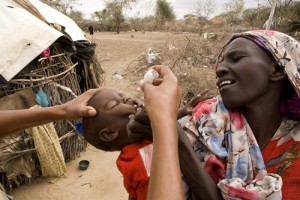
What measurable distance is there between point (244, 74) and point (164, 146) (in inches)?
20.8

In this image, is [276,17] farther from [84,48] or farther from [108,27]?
[84,48]

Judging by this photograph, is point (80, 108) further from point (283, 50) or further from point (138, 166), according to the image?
point (283, 50)

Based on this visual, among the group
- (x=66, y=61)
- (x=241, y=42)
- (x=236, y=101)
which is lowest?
(x=66, y=61)

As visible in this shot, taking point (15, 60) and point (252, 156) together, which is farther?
point (15, 60)

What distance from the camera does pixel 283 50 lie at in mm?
1235

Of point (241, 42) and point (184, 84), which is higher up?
point (241, 42)

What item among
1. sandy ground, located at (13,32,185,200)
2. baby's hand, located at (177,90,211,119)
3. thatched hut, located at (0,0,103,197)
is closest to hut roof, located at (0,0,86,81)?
thatched hut, located at (0,0,103,197)

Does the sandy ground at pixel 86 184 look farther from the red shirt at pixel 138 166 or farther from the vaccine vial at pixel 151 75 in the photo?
the vaccine vial at pixel 151 75

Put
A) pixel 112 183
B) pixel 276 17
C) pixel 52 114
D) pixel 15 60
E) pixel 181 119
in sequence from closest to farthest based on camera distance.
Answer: pixel 181 119 → pixel 52 114 → pixel 15 60 → pixel 112 183 → pixel 276 17

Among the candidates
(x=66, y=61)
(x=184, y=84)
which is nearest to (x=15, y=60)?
(x=66, y=61)

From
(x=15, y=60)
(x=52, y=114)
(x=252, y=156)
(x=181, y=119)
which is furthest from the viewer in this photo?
(x=15, y=60)

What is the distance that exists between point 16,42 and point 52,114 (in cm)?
279

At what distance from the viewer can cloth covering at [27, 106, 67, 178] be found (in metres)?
4.44

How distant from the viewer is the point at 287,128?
4.27ft
